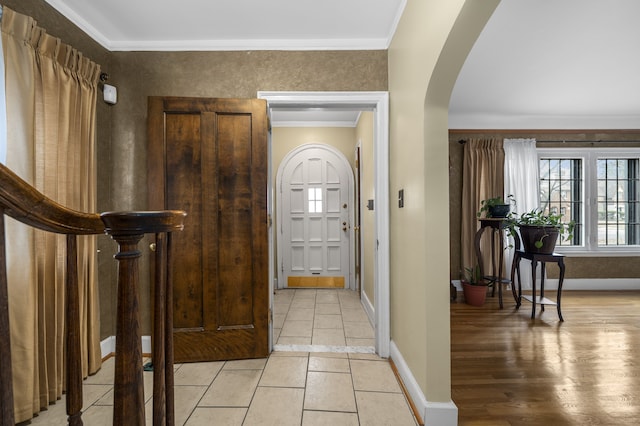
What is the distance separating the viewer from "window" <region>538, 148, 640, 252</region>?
15.8ft

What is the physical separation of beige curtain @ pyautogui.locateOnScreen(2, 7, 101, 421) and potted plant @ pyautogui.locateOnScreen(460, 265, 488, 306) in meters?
4.02

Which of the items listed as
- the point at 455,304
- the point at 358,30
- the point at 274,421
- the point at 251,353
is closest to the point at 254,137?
the point at 358,30

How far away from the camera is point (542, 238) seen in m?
3.41

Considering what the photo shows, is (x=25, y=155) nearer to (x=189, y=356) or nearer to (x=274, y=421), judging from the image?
(x=189, y=356)

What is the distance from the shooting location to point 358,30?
2447 millimetres

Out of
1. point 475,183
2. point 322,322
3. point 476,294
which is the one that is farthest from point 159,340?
point 475,183

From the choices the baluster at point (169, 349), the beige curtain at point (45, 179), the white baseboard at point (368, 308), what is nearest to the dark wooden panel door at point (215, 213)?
the beige curtain at point (45, 179)

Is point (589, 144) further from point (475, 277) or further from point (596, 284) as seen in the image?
point (475, 277)

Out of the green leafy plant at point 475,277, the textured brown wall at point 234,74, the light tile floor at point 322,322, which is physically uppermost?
the textured brown wall at point 234,74

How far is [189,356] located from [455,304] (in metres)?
3.25

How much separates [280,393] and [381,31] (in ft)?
9.24

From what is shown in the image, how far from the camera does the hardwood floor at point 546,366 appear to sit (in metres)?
1.84

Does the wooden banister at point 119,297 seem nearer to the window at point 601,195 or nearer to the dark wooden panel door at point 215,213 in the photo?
the dark wooden panel door at point 215,213

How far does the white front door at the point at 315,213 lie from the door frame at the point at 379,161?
219 cm
